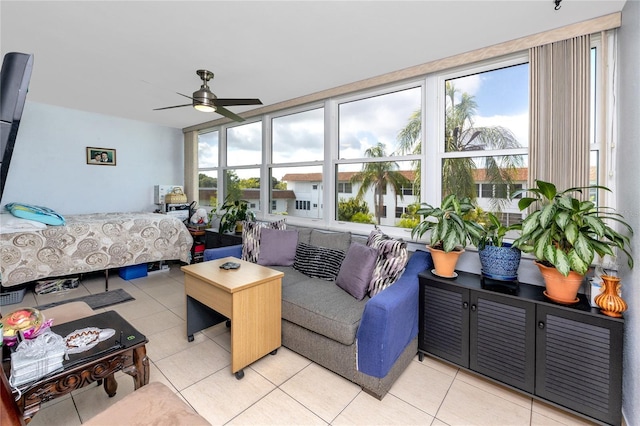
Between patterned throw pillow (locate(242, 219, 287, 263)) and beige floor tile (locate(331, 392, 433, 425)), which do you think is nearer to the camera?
beige floor tile (locate(331, 392, 433, 425))

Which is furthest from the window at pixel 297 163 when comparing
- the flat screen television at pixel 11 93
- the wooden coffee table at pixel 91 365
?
the flat screen television at pixel 11 93

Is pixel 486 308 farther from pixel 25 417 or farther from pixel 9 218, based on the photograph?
pixel 9 218

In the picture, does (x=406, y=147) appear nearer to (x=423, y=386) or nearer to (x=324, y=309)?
(x=324, y=309)

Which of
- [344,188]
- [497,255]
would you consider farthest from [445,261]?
[344,188]

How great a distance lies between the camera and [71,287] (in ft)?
12.6

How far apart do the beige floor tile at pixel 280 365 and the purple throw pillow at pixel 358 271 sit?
66 centimetres

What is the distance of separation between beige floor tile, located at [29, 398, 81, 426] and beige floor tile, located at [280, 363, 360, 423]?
1237mm

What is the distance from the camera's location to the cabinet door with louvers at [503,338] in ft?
6.10

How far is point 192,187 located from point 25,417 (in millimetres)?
4730

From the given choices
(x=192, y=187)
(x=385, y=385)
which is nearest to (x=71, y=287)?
(x=192, y=187)

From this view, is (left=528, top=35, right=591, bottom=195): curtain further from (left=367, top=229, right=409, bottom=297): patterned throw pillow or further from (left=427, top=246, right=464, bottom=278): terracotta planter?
(left=367, top=229, right=409, bottom=297): patterned throw pillow

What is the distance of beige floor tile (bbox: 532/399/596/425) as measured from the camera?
1741 mm

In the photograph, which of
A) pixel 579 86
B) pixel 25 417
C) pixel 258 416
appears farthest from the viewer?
pixel 579 86

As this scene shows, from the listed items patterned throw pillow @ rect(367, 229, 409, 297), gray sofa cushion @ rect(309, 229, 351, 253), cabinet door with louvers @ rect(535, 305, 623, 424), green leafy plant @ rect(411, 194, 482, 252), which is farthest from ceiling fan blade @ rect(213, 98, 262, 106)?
cabinet door with louvers @ rect(535, 305, 623, 424)
